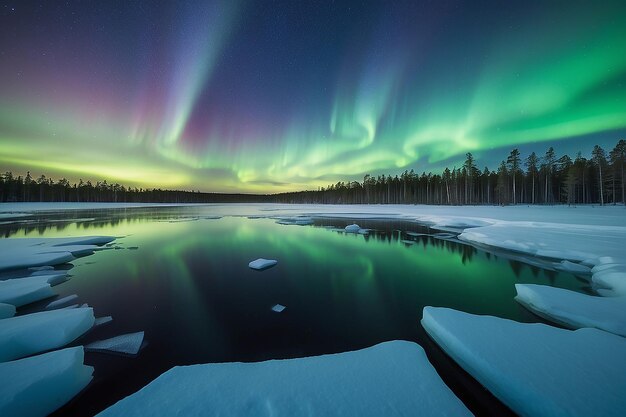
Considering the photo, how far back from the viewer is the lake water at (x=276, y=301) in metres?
3.77

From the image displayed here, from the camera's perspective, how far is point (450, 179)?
229 feet

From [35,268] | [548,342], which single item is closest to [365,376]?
[548,342]

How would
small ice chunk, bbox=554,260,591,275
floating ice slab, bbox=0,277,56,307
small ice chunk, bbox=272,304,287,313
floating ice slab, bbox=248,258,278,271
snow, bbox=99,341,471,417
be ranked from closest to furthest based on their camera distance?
1. snow, bbox=99,341,471,417
2. floating ice slab, bbox=0,277,56,307
3. small ice chunk, bbox=272,304,287,313
4. small ice chunk, bbox=554,260,591,275
5. floating ice slab, bbox=248,258,278,271

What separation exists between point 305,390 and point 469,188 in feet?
242

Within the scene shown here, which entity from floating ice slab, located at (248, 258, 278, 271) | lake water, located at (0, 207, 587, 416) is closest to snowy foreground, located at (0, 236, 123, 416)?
lake water, located at (0, 207, 587, 416)

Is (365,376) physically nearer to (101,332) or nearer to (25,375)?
(25,375)

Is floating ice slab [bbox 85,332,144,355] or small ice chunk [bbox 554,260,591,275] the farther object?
small ice chunk [bbox 554,260,591,275]

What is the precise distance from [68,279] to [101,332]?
4.69 meters

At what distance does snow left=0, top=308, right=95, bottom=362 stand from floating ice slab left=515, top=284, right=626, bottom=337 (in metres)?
9.10

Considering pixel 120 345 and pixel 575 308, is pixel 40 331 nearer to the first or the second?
pixel 120 345

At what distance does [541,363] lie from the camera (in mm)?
3008

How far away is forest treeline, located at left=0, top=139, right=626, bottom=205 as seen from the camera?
4222 cm

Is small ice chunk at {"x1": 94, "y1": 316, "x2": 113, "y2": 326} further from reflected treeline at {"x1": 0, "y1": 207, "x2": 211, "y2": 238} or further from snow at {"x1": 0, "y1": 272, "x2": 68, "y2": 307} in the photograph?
reflected treeline at {"x1": 0, "y1": 207, "x2": 211, "y2": 238}

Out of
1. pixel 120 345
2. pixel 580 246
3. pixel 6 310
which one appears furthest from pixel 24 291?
pixel 580 246
